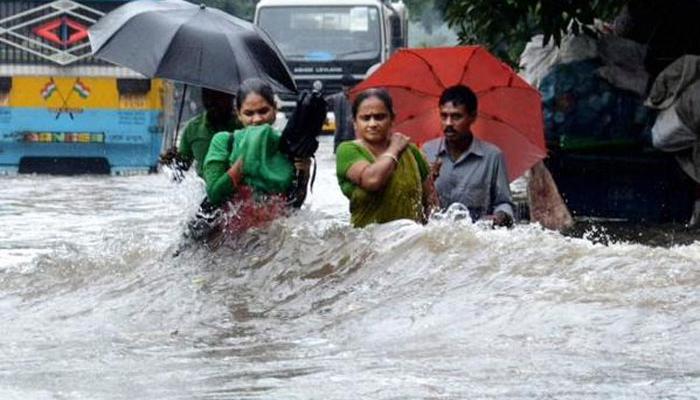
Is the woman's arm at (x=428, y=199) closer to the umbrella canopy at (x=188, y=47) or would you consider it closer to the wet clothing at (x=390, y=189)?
the wet clothing at (x=390, y=189)

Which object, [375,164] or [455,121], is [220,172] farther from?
[455,121]

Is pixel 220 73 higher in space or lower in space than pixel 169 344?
higher

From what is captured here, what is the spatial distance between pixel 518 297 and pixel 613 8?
24.9 ft

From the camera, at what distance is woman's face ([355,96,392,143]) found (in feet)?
29.8

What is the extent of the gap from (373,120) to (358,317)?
1130 millimetres

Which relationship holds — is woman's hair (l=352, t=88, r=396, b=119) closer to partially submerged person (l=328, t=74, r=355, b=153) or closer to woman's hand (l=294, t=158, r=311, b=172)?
woman's hand (l=294, t=158, r=311, b=172)

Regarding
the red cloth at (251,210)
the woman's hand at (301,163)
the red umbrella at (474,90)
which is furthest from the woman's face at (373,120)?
the red umbrella at (474,90)

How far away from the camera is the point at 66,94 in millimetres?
23922

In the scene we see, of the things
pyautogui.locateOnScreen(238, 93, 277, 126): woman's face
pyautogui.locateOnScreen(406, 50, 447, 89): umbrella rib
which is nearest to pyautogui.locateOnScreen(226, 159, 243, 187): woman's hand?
pyautogui.locateOnScreen(238, 93, 277, 126): woman's face

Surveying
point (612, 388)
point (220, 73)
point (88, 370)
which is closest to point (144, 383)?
point (88, 370)

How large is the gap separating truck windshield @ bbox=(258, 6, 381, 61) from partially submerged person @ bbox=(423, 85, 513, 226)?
21.5 meters

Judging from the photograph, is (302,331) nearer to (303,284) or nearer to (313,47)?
(303,284)

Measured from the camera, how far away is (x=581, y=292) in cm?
816

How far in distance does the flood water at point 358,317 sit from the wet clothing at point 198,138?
204mm
